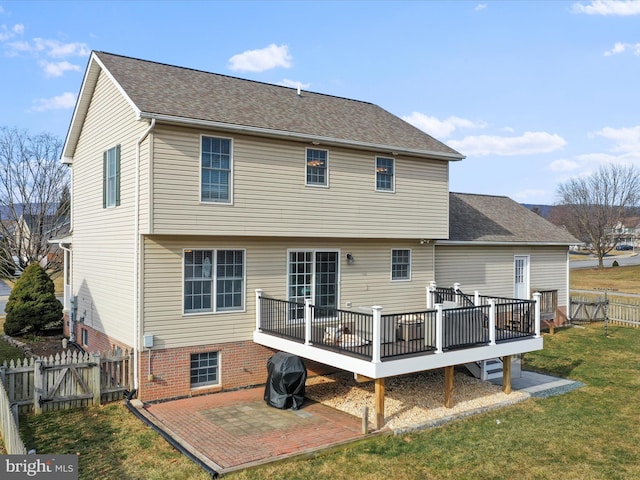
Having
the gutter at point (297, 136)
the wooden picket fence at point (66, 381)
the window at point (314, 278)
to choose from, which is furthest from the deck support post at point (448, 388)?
the wooden picket fence at point (66, 381)

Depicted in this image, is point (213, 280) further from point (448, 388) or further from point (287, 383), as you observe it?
point (448, 388)

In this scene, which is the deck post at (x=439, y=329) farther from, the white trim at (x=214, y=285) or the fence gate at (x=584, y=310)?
the fence gate at (x=584, y=310)

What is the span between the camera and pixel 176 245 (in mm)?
12039

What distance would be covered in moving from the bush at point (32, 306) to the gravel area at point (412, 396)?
11907 mm

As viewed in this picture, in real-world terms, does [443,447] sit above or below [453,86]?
below

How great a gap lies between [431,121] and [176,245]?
5797 cm

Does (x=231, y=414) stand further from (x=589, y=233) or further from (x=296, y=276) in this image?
(x=589, y=233)

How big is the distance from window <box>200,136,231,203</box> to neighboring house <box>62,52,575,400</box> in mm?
26

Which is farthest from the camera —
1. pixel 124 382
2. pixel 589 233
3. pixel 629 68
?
pixel 589 233

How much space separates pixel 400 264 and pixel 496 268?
6167mm

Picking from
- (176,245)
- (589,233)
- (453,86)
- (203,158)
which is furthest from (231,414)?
(589,233)

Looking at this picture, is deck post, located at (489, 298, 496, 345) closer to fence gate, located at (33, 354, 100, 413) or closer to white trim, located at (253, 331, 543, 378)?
white trim, located at (253, 331, 543, 378)

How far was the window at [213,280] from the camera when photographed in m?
12.2

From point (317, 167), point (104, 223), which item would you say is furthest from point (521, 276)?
point (104, 223)
